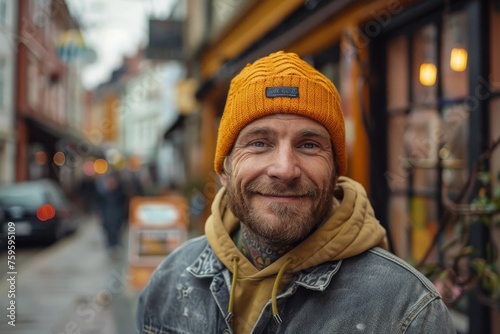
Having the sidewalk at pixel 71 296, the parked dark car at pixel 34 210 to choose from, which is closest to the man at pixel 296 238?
the sidewalk at pixel 71 296

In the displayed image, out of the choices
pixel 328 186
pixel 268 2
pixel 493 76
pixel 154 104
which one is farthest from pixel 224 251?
pixel 154 104

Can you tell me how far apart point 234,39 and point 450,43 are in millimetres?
7872

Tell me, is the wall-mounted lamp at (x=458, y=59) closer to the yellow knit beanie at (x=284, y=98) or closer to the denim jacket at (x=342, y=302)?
the yellow knit beanie at (x=284, y=98)

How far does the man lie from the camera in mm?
1483

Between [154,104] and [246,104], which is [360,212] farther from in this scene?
[154,104]

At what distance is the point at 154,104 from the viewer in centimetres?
3725

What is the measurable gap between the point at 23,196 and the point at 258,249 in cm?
1052

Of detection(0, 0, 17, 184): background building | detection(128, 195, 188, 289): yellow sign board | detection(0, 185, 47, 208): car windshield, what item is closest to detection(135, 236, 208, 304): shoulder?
detection(0, 0, 17, 184): background building

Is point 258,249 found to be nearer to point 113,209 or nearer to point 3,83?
point 3,83

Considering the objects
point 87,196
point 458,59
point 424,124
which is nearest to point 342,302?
point 458,59

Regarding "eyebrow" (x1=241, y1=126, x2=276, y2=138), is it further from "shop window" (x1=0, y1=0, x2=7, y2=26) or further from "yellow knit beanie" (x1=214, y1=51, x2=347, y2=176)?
"shop window" (x1=0, y1=0, x2=7, y2=26)

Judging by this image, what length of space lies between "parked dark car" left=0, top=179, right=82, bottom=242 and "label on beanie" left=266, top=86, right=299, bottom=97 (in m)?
9.11

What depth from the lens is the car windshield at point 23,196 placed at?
10.7 m

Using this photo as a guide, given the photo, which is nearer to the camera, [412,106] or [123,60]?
[412,106]
